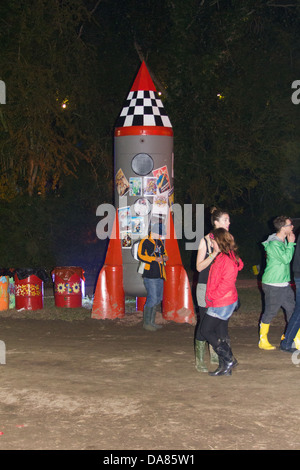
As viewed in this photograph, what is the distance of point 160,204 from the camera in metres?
9.98

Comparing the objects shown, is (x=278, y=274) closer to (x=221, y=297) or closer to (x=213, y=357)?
(x=213, y=357)

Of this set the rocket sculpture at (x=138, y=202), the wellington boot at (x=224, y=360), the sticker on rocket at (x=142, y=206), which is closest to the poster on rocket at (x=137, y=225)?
the rocket sculpture at (x=138, y=202)

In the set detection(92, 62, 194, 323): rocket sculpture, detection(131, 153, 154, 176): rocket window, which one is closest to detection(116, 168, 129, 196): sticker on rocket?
detection(92, 62, 194, 323): rocket sculpture

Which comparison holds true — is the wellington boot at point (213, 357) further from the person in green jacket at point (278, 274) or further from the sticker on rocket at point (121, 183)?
the sticker on rocket at point (121, 183)

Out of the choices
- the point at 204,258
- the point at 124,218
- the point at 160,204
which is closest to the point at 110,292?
the point at 124,218

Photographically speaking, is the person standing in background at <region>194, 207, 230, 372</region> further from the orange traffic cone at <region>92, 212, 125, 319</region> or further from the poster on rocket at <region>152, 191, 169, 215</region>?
the orange traffic cone at <region>92, 212, 125, 319</region>

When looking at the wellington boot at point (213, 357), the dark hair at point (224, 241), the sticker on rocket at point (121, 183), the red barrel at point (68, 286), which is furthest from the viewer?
the red barrel at point (68, 286)

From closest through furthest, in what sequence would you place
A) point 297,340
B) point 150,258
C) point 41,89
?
point 297,340, point 150,258, point 41,89

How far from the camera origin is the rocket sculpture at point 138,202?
9.90m

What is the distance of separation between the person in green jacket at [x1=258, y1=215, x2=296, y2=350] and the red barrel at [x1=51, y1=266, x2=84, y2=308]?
439cm

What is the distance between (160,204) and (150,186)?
35 cm

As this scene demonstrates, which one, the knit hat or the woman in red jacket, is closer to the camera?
the woman in red jacket

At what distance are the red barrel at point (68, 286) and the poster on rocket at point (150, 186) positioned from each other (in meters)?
2.21

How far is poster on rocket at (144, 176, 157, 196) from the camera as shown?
9.93 metres
